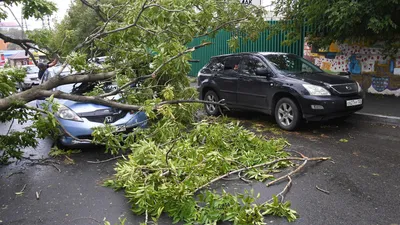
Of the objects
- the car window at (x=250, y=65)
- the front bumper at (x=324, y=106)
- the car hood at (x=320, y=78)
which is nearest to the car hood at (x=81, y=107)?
the car window at (x=250, y=65)

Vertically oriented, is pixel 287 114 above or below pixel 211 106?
above

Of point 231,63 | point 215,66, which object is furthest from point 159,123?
point 215,66

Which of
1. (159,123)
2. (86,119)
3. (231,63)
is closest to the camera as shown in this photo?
(159,123)

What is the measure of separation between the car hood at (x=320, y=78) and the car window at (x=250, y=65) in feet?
2.92

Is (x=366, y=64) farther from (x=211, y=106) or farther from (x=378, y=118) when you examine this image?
(x=211, y=106)

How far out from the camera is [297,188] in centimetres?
479

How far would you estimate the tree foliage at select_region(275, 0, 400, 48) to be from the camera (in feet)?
29.6

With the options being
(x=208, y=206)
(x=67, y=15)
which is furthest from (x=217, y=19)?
(x=67, y=15)

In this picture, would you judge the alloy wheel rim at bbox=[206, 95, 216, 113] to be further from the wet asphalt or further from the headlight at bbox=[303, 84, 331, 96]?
the wet asphalt

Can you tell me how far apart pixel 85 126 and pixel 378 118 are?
659cm

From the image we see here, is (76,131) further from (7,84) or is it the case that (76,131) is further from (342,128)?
(342,128)

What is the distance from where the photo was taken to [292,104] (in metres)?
7.82

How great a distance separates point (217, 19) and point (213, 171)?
4.75 meters

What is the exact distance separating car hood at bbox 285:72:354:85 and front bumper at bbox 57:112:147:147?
3.52 metres
